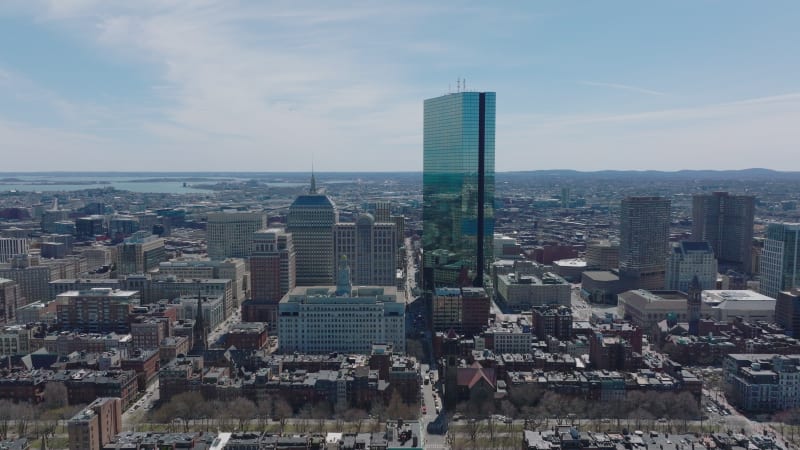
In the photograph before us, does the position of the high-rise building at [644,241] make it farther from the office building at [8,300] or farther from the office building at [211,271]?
the office building at [8,300]

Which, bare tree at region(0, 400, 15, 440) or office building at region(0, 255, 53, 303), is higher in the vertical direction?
office building at region(0, 255, 53, 303)

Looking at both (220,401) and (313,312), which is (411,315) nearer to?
(313,312)

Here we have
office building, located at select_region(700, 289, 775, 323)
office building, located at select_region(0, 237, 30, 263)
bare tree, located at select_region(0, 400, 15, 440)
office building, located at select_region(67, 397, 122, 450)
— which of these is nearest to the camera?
office building, located at select_region(67, 397, 122, 450)

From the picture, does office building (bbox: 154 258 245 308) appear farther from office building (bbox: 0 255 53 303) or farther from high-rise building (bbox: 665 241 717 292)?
high-rise building (bbox: 665 241 717 292)

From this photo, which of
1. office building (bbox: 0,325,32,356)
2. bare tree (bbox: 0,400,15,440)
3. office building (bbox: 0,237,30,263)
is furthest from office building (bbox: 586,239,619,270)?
office building (bbox: 0,237,30,263)

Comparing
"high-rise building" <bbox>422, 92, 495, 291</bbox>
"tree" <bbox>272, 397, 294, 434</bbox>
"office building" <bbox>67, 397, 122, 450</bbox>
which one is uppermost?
"high-rise building" <bbox>422, 92, 495, 291</bbox>

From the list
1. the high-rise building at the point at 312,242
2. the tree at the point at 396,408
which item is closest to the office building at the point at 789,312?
the tree at the point at 396,408

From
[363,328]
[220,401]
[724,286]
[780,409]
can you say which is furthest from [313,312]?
[724,286]
